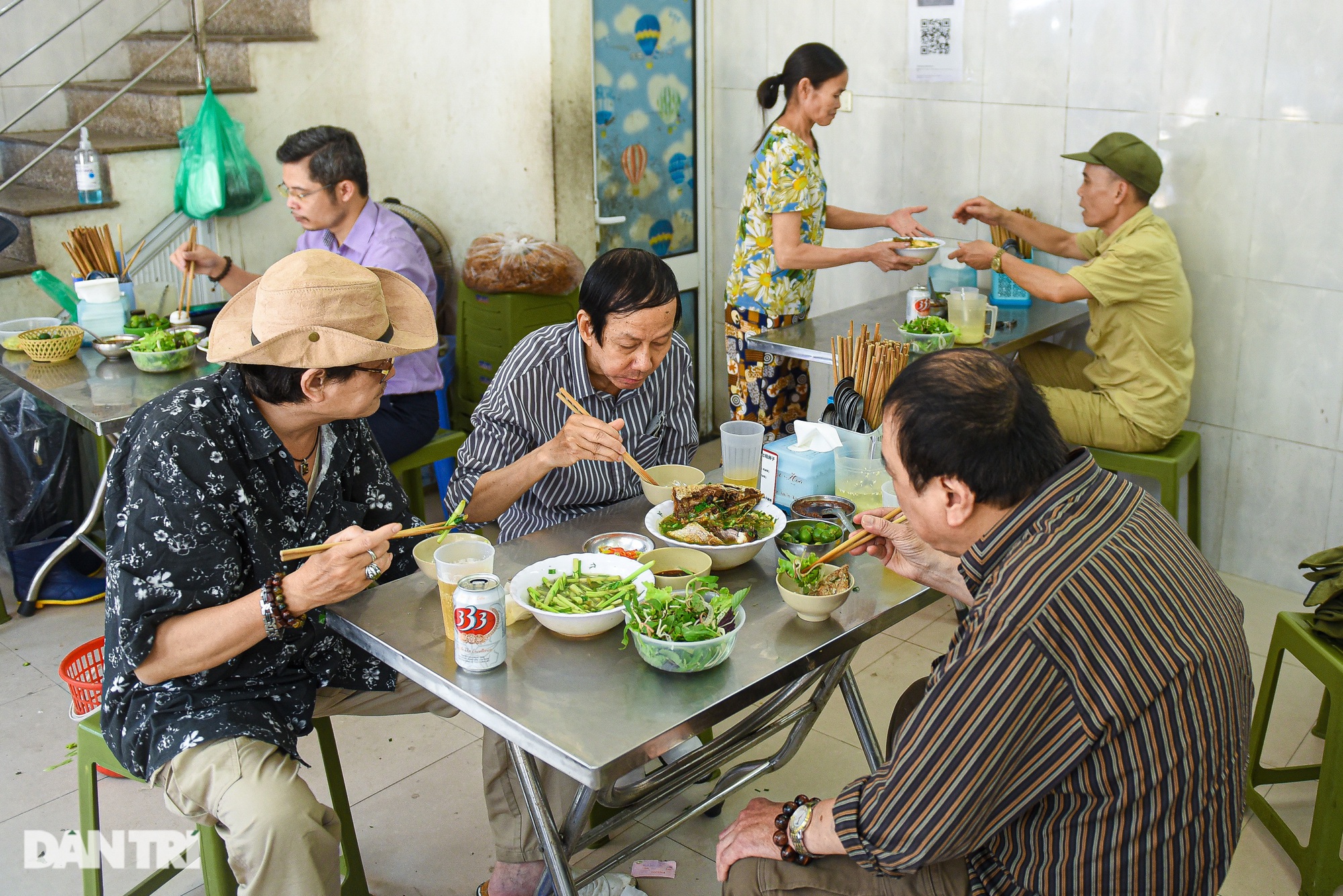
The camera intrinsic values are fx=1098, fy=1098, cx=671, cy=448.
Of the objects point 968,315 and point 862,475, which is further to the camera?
point 968,315

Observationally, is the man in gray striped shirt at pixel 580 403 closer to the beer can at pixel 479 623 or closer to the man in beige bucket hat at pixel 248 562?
the man in beige bucket hat at pixel 248 562

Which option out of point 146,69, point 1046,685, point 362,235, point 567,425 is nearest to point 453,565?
point 567,425

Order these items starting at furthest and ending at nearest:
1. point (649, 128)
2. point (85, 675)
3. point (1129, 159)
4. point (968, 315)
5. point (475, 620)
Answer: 1. point (649, 128)
2. point (968, 315)
3. point (1129, 159)
4. point (85, 675)
5. point (475, 620)

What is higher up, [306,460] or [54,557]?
[306,460]

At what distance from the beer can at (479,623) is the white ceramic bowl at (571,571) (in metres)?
0.11

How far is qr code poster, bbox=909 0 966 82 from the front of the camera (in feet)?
13.8

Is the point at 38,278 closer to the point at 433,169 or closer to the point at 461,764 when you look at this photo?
the point at 433,169

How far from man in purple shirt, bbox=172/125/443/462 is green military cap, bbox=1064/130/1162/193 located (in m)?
2.19

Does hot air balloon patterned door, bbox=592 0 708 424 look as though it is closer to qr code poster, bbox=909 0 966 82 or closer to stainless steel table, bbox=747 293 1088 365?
qr code poster, bbox=909 0 966 82

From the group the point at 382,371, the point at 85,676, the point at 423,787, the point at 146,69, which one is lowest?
the point at 423,787

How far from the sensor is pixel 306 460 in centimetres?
210

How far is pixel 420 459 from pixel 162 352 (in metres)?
0.84

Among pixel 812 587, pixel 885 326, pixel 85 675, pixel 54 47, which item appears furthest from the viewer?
pixel 54 47

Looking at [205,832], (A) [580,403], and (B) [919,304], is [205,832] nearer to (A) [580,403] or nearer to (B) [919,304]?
(A) [580,403]
